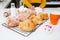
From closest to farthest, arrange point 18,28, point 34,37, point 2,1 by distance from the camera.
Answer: point 34,37
point 18,28
point 2,1

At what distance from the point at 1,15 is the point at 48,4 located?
1.04m

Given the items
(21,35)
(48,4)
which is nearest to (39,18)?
(21,35)

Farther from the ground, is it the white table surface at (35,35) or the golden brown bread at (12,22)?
the golden brown bread at (12,22)

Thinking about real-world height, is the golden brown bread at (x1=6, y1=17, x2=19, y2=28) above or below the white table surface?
above

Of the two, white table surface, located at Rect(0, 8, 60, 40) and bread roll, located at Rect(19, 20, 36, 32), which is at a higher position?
bread roll, located at Rect(19, 20, 36, 32)

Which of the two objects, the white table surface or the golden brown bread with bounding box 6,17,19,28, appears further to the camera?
the golden brown bread with bounding box 6,17,19,28

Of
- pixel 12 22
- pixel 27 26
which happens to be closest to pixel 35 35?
pixel 27 26

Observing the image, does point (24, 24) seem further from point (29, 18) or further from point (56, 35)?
point (56, 35)

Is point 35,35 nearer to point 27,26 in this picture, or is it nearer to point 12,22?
point 27,26

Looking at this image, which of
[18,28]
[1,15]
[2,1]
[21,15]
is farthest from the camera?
[2,1]

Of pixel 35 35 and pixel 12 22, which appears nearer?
pixel 35 35

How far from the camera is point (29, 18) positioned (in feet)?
4.14

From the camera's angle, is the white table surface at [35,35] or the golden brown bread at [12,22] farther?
the golden brown bread at [12,22]

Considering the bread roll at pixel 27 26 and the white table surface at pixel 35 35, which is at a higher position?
the bread roll at pixel 27 26
